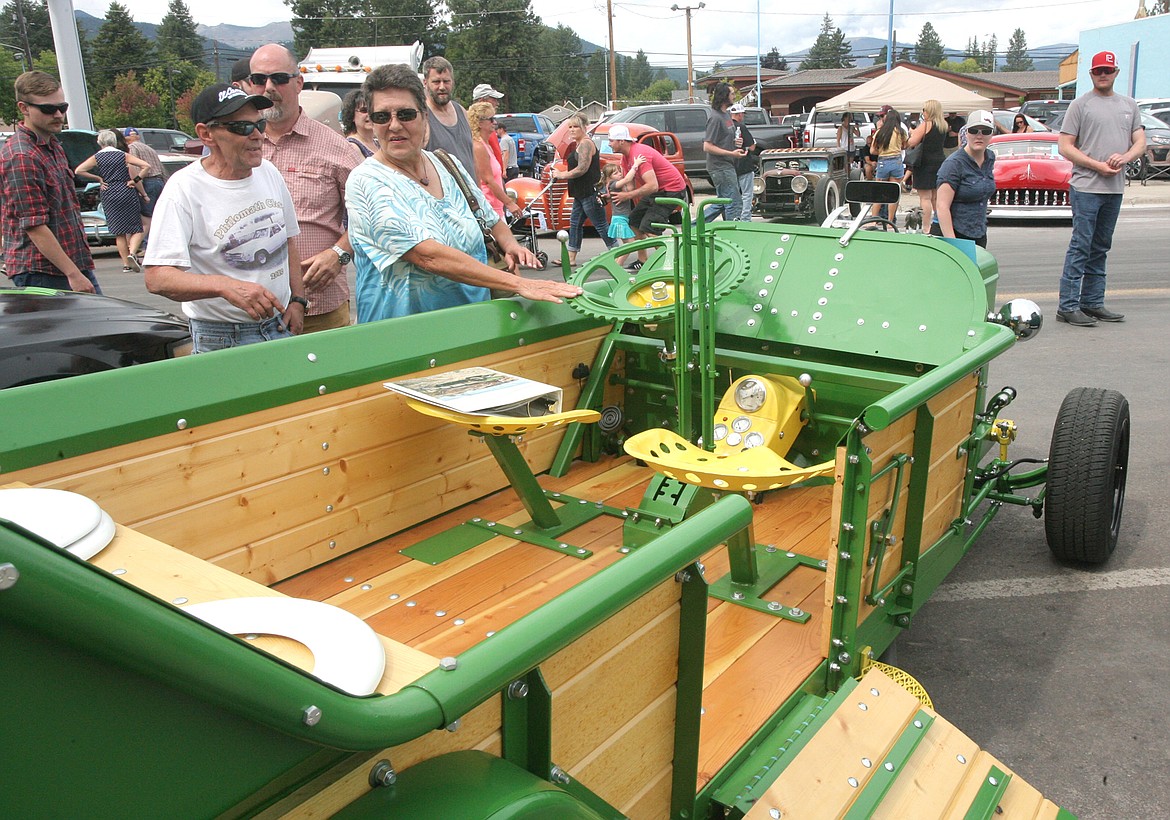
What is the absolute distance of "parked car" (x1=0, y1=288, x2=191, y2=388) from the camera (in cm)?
358

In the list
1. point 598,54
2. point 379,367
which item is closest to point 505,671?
point 379,367

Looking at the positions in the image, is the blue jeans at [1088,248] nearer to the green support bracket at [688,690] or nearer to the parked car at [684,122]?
the green support bracket at [688,690]

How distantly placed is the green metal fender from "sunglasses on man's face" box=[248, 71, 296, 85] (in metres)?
3.25

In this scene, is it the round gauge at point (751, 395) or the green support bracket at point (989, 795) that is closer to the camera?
the green support bracket at point (989, 795)

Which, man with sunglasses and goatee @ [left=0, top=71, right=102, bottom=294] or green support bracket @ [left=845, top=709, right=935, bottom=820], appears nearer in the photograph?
green support bracket @ [left=845, top=709, right=935, bottom=820]

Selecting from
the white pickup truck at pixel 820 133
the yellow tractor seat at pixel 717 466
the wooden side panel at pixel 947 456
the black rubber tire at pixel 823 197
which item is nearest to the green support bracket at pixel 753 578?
the yellow tractor seat at pixel 717 466

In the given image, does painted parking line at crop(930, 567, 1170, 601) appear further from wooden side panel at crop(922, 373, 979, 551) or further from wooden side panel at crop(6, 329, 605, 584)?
wooden side panel at crop(6, 329, 605, 584)

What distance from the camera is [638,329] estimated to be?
413cm

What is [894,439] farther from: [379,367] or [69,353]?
[69,353]

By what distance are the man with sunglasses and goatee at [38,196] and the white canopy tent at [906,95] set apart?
63.7ft

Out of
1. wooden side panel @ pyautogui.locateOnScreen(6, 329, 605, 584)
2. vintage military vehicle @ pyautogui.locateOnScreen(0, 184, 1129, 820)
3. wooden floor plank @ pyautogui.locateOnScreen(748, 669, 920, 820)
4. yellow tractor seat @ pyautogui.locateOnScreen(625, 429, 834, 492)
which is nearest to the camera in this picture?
vintage military vehicle @ pyautogui.locateOnScreen(0, 184, 1129, 820)

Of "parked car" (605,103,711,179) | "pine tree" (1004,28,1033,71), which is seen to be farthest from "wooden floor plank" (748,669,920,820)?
"pine tree" (1004,28,1033,71)

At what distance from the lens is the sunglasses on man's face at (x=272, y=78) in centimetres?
373

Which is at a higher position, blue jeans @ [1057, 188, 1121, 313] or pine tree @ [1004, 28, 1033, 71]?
pine tree @ [1004, 28, 1033, 71]
